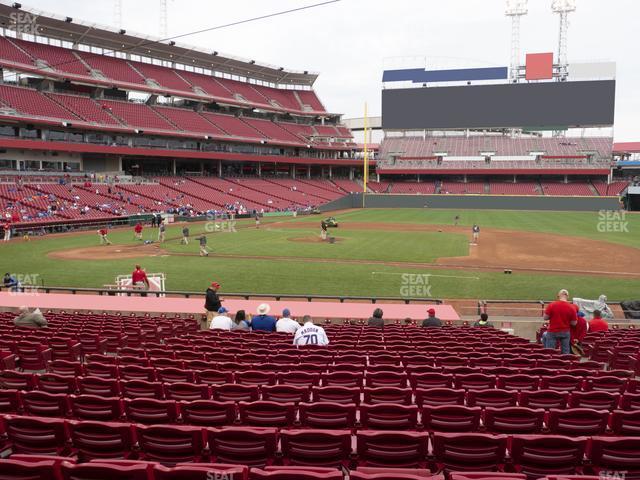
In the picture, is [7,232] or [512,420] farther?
[7,232]

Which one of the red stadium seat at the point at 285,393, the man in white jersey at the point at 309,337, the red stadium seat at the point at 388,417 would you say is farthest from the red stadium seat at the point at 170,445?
the man in white jersey at the point at 309,337

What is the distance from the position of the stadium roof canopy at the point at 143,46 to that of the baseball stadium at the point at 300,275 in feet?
1.37

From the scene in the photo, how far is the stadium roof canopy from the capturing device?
5659 centimetres

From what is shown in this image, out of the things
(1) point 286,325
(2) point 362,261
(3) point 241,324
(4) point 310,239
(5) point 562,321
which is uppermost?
(4) point 310,239

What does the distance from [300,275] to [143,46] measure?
6167 cm

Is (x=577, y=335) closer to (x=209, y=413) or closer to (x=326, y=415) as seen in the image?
(x=326, y=415)

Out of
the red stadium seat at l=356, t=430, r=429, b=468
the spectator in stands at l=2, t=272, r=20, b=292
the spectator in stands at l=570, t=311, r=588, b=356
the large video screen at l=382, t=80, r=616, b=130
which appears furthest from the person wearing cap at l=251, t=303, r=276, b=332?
the large video screen at l=382, t=80, r=616, b=130

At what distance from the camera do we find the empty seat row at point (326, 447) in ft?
14.8

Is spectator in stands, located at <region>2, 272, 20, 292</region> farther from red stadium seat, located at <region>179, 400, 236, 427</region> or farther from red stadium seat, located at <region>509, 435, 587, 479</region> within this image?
red stadium seat, located at <region>509, 435, 587, 479</region>

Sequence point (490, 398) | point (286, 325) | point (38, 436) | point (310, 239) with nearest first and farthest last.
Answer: point (38, 436), point (490, 398), point (286, 325), point (310, 239)

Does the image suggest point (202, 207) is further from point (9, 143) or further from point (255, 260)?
point (255, 260)

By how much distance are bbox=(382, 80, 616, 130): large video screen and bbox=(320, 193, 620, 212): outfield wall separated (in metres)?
20.4

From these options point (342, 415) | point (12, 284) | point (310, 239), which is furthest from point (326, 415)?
point (310, 239)

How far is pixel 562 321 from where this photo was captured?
1030 cm
